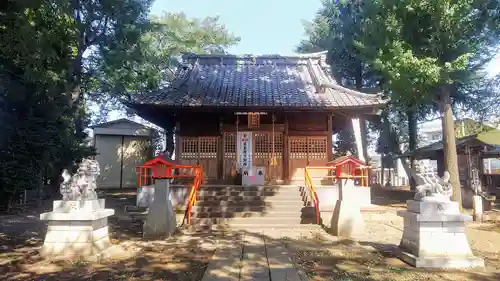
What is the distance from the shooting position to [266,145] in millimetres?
14875

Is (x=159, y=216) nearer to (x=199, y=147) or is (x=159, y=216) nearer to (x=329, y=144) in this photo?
(x=199, y=147)

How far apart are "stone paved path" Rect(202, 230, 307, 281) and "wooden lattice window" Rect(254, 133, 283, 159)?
637cm

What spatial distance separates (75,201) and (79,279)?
6.18 feet

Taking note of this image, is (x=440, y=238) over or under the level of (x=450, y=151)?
under

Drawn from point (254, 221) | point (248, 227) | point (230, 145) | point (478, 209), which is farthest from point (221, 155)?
point (478, 209)

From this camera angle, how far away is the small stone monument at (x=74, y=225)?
6488 mm

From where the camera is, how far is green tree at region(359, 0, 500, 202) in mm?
10664

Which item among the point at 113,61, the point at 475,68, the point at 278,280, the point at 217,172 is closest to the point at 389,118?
the point at 475,68

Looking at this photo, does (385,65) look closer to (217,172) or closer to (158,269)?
(217,172)

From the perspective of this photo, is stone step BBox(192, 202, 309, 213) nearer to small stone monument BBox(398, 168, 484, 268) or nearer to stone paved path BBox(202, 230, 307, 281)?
stone paved path BBox(202, 230, 307, 281)

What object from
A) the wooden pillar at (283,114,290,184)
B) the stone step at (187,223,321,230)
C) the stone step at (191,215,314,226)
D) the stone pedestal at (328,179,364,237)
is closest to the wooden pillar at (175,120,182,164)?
the wooden pillar at (283,114,290,184)

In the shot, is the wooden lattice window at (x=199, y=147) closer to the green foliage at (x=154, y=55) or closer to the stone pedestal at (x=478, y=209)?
the green foliage at (x=154, y=55)

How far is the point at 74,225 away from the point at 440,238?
7085mm

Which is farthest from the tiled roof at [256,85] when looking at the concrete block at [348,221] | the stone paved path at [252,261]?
the stone paved path at [252,261]
